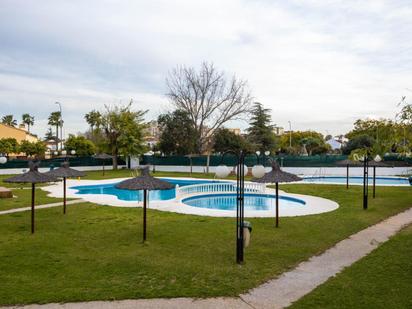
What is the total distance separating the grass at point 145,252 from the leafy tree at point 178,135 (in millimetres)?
26903

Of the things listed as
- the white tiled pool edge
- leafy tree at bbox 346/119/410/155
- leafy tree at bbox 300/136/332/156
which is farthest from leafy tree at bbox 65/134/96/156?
leafy tree at bbox 346/119/410/155

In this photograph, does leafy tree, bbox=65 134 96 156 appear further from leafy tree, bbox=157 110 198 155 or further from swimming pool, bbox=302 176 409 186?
swimming pool, bbox=302 176 409 186

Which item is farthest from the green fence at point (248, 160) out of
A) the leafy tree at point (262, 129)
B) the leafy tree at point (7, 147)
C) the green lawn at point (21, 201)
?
the green lawn at point (21, 201)

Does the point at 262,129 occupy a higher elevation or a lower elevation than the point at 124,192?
higher

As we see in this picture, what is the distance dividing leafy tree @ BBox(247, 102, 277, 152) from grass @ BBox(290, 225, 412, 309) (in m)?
42.6

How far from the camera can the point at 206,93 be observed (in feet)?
125

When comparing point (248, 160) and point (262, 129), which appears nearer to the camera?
point (248, 160)

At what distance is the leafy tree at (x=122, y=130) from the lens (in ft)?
124

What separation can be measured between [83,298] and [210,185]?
15332 mm

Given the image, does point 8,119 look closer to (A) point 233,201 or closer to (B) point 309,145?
(B) point 309,145

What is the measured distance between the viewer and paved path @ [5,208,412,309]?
18.5ft

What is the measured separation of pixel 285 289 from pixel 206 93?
109 ft

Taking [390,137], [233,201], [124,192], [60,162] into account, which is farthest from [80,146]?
[390,137]

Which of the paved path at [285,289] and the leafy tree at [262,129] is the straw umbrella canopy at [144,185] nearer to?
the paved path at [285,289]
